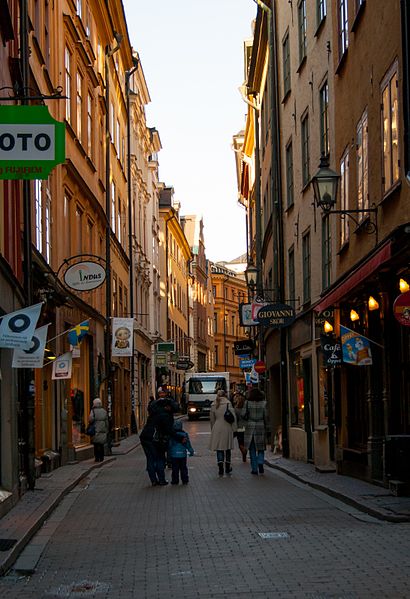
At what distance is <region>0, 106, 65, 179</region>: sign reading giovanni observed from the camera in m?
10.7

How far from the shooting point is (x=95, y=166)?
111ft

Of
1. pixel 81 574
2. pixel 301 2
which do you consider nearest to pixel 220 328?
pixel 301 2

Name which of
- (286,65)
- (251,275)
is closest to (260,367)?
(251,275)

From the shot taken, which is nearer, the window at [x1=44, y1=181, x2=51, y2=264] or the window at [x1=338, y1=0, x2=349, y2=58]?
the window at [x1=338, y1=0, x2=349, y2=58]

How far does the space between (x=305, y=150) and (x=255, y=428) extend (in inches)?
297

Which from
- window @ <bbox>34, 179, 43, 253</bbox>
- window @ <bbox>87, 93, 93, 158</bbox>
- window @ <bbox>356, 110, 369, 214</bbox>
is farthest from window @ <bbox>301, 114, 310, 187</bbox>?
window @ <bbox>87, 93, 93, 158</bbox>

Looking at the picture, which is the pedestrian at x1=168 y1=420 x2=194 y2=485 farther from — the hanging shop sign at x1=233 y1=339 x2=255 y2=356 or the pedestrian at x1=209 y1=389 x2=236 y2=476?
the hanging shop sign at x1=233 y1=339 x2=255 y2=356

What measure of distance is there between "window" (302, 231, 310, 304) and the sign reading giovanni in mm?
15257

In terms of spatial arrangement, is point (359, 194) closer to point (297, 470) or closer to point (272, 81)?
point (297, 470)

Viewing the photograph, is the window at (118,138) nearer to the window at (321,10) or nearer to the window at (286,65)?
the window at (286,65)

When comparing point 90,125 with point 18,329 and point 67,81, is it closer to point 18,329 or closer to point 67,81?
point 67,81

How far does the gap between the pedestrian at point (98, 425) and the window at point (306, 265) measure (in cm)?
589

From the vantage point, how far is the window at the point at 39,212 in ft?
72.9

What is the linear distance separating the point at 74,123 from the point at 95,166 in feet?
14.5
